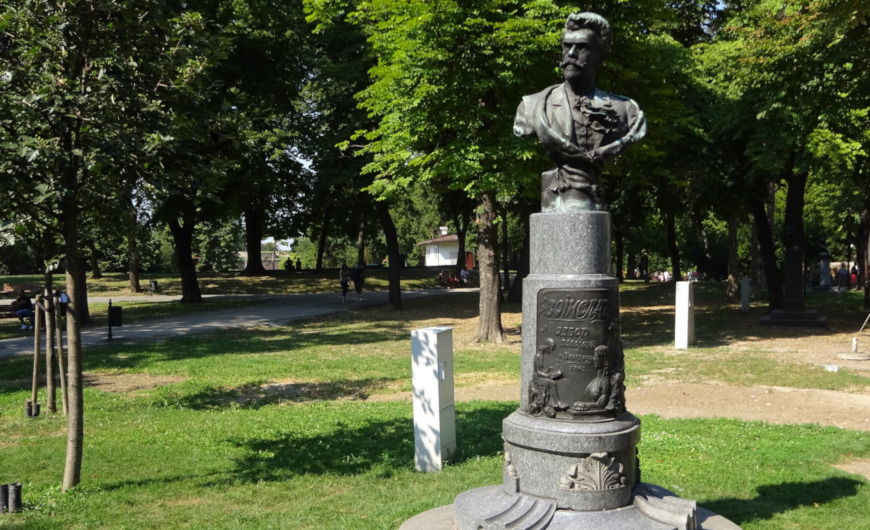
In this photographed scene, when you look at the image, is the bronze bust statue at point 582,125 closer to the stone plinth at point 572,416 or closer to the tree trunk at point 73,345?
the stone plinth at point 572,416

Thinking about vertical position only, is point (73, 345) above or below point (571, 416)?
above

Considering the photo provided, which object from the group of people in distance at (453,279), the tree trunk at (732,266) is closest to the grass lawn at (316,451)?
the tree trunk at (732,266)

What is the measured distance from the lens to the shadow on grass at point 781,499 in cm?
612

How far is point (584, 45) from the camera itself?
5523mm

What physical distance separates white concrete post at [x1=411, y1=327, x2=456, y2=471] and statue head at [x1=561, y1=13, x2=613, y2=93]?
3250 mm

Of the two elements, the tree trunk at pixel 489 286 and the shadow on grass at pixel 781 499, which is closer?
the shadow on grass at pixel 781 499

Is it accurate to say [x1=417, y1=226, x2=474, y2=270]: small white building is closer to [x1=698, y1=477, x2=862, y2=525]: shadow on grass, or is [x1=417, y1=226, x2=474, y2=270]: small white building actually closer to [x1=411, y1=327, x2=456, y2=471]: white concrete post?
[x1=411, y1=327, x2=456, y2=471]: white concrete post

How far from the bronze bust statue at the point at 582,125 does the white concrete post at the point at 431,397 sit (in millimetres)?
2612

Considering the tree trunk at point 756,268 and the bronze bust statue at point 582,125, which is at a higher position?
the bronze bust statue at point 582,125

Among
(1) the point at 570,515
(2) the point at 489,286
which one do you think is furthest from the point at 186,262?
(1) the point at 570,515

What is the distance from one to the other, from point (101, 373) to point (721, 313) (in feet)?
62.7

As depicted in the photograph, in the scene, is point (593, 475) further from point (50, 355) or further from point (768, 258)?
point (768, 258)

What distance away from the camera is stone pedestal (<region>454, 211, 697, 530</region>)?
16.7 ft

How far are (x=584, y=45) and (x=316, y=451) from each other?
17.3 ft
